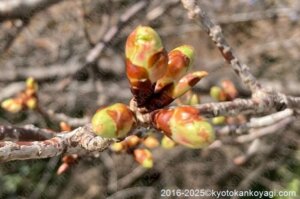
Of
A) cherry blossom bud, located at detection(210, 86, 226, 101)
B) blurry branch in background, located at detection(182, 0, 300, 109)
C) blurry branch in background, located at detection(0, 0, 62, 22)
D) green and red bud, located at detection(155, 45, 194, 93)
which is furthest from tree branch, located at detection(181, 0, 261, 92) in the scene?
blurry branch in background, located at detection(0, 0, 62, 22)

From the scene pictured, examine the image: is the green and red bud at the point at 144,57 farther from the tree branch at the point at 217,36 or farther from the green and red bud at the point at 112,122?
the tree branch at the point at 217,36

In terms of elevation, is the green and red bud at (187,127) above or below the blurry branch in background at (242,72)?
above

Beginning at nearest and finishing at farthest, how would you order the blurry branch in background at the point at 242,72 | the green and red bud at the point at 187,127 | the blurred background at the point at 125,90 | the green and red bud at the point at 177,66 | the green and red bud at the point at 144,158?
the green and red bud at the point at 187,127, the green and red bud at the point at 177,66, the blurry branch in background at the point at 242,72, the green and red bud at the point at 144,158, the blurred background at the point at 125,90

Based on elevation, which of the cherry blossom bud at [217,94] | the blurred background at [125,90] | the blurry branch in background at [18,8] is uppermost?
the blurry branch in background at [18,8]

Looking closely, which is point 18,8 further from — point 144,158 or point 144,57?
point 144,57

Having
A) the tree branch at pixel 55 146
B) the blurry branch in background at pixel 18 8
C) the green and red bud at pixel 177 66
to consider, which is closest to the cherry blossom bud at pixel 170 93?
the green and red bud at pixel 177 66

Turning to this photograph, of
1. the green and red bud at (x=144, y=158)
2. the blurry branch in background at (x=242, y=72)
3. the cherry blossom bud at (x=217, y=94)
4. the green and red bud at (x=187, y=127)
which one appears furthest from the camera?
the cherry blossom bud at (x=217, y=94)

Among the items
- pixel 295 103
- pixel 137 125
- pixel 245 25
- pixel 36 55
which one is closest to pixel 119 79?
pixel 36 55
